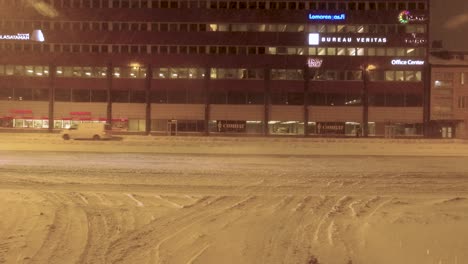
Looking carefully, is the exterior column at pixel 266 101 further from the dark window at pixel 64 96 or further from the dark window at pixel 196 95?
the dark window at pixel 64 96

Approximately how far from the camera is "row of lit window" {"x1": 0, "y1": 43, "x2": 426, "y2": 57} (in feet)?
209

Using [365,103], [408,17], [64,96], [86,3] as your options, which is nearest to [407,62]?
[408,17]

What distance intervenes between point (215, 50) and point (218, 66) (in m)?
2.25

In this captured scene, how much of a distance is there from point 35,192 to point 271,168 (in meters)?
9.58

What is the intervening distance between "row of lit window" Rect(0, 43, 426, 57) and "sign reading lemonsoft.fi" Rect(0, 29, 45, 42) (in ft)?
3.26

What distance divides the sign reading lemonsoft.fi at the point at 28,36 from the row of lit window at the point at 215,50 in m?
0.99

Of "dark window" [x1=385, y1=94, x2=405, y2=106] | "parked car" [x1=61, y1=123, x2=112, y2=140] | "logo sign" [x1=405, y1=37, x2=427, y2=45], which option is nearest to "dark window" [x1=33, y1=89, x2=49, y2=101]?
"parked car" [x1=61, y1=123, x2=112, y2=140]

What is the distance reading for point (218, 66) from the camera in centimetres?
6456

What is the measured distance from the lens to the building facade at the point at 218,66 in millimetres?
63812

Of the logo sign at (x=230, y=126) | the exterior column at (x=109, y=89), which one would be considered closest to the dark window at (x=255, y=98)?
the logo sign at (x=230, y=126)

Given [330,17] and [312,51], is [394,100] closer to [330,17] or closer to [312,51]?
[312,51]

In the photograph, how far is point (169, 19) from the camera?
6444 centimetres

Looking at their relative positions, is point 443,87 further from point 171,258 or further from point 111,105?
point 171,258

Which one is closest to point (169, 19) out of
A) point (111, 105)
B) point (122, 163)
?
point (111, 105)
